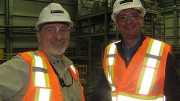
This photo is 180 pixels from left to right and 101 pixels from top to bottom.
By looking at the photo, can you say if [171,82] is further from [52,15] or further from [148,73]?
[52,15]

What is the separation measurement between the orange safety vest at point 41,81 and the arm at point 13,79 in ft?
0.20

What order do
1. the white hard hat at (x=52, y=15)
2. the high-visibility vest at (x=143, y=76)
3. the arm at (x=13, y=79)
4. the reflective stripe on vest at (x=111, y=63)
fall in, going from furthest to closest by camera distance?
the reflective stripe on vest at (x=111, y=63) < the high-visibility vest at (x=143, y=76) < the white hard hat at (x=52, y=15) < the arm at (x=13, y=79)

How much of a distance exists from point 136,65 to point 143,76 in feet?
0.49

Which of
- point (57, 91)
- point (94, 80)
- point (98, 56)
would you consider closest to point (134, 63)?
point (57, 91)

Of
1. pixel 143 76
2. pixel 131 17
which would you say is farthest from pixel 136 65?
pixel 131 17

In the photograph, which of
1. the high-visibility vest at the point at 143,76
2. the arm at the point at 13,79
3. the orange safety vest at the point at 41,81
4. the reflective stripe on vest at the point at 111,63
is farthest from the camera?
the reflective stripe on vest at the point at 111,63

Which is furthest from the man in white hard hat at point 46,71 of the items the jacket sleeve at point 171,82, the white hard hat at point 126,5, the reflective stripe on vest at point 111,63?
the jacket sleeve at point 171,82

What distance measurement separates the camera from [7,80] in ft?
6.64

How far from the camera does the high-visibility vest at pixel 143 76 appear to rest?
8.69 feet

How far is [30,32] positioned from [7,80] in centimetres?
1526

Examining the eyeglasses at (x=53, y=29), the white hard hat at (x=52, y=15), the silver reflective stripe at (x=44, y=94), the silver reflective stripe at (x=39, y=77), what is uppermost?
the white hard hat at (x=52, y=15)

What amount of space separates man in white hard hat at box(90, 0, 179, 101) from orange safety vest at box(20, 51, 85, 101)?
849mm

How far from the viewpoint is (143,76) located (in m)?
2.69

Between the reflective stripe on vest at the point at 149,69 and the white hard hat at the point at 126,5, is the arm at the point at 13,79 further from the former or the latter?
the white hard hat at the point at 126,5
